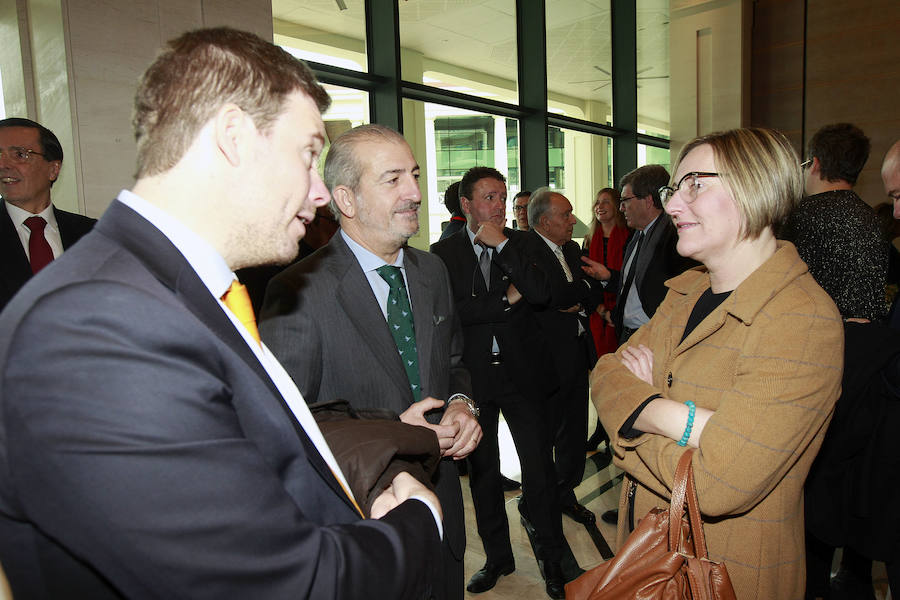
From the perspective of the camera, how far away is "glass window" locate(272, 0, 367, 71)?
4.70 meters

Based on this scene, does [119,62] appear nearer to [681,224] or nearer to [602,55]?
[681,224]

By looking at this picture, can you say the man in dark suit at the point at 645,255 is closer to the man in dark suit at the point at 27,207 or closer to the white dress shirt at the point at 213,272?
the white dress shirt at the point at 213,272

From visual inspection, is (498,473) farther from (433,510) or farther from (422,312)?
(433,510)

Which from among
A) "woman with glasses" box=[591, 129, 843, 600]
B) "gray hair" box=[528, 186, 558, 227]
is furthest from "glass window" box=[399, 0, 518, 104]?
"woman with glasses" box=[591, 129, 843, 600]

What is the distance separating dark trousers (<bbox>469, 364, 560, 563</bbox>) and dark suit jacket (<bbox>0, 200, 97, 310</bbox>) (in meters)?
2.12

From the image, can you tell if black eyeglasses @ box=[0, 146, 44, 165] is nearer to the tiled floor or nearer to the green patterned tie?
the green patterned tie

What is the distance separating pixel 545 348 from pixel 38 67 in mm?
3223

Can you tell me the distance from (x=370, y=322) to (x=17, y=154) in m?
2.08

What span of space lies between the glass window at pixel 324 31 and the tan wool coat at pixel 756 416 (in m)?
→ 4.36

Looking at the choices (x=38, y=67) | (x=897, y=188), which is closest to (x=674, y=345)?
(x=897, y=188)

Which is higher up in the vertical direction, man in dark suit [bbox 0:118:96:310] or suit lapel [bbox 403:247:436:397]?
man in dark suit [bbox 0:118:96:310]

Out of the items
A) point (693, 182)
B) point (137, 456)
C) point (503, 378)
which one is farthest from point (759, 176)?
point (503, 378)

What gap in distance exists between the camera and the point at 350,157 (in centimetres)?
183

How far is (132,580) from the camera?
1.93 ft
